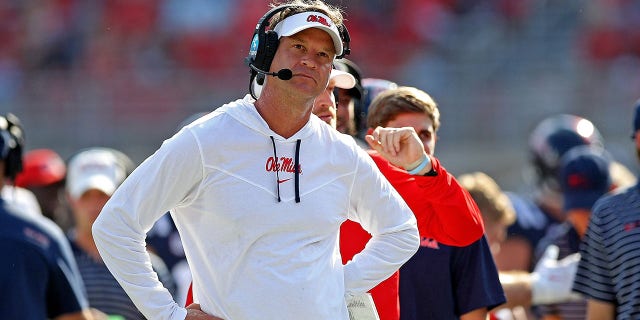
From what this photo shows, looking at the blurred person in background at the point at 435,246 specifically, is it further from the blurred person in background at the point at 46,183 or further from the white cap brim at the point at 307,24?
the blurred person in background at the point at 46,183

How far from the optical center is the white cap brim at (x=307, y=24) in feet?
13.3

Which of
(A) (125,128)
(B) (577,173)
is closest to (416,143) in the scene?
(B) (577,173)

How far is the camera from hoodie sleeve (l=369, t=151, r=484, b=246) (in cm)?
459

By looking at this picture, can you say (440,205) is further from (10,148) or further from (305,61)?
(10,148)

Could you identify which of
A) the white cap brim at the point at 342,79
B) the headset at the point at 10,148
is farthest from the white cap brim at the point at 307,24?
the headset at the point at 10,148

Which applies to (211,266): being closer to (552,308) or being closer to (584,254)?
(584,254)

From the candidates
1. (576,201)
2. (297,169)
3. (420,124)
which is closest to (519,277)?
(576,201)

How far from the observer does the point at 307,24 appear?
4.04 metres

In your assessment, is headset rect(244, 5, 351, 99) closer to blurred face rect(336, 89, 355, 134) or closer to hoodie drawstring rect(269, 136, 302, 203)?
hoodie drawstring rect(269, 136, 302, 203)

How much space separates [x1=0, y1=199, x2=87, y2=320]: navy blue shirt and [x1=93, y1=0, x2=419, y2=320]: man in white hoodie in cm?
170

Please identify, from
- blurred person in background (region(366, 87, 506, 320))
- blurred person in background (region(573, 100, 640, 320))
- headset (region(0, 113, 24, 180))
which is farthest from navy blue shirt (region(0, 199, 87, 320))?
blurred person in background (region(573, 100, 640, 320))

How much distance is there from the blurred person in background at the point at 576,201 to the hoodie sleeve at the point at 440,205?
9.26ft

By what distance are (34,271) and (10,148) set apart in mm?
616

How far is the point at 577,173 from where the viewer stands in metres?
7.53
